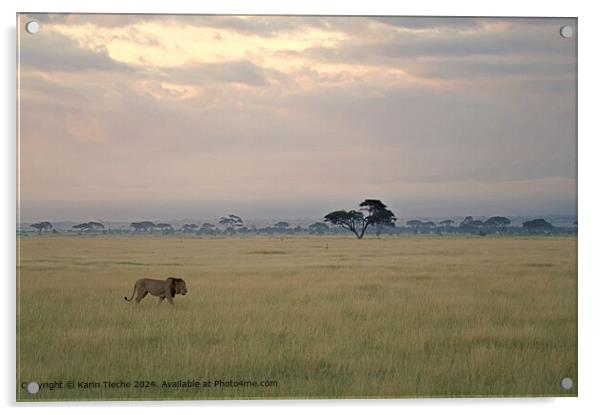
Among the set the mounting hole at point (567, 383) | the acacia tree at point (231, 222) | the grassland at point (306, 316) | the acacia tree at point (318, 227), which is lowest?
the mounting hole at point (567, 383)

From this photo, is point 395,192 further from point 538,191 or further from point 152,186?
point 152,186

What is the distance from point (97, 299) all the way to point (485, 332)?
8.21ft

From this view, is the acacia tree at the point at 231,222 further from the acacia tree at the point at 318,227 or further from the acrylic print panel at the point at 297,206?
the acacia tree at the point at 318,227

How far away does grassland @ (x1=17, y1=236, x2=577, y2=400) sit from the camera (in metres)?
5.59

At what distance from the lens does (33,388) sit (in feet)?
18.2

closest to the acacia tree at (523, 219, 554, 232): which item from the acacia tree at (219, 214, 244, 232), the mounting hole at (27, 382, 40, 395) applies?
the acacia tree at (219, 214, 244, 232)

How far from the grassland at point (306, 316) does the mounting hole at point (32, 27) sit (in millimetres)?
1302

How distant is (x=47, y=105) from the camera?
18.4 feet

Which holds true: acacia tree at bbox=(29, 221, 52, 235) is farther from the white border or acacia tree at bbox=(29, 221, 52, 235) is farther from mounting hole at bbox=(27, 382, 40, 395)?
mounting hole at bbox=(27, 382, 40, 395)

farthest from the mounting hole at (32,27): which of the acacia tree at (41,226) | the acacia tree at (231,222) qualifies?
the acacia tree at (231,222)

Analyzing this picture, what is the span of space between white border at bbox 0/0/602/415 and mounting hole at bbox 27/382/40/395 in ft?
0.34
